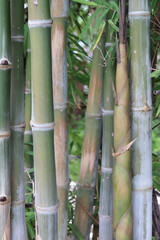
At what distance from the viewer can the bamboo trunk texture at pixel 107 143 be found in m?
0.84

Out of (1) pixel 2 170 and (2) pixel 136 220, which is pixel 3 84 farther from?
(2) pixel 136 220

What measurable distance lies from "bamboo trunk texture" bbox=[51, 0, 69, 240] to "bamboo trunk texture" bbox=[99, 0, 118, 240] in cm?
10

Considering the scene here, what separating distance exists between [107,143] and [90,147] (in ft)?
0.18

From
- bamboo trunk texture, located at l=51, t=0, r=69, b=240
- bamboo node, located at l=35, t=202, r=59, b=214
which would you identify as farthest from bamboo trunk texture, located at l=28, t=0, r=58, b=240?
bamboo trunk texture, located at l=51, t=0, r=69, b=240

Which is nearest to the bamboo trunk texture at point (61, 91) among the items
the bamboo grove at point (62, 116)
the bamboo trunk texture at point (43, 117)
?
the bamboo grove at point (62, 116)

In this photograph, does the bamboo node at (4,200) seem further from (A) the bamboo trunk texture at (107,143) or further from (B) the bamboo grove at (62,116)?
(A) the bamboo trunk texture at (107,143)

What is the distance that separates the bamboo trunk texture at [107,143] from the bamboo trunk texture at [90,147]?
0.10ft

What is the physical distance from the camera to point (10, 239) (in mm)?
771

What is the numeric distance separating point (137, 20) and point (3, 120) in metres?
0.36

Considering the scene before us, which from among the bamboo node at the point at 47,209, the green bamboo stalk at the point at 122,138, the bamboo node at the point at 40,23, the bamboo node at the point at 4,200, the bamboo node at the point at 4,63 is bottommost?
the bamboo node at the point at 47,209

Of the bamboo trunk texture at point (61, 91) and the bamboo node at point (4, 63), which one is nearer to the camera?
the bamboo node at point (4, 63)

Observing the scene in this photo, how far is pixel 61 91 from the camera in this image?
32.6 inches

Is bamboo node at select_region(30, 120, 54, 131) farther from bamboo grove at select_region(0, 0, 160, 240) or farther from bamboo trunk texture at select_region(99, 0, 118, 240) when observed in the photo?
bamboo trunk texture at select_region(99, 0, 118, 240)

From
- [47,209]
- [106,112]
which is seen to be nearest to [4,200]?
[47,209]
